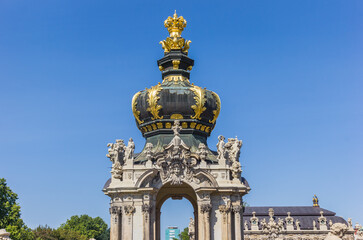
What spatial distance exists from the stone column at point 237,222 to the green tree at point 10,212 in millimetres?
30736

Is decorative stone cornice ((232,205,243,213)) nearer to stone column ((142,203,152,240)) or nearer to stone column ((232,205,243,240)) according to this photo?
stone column ((232,205,243,240))

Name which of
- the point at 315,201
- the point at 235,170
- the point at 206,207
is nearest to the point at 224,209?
the point at 206,207

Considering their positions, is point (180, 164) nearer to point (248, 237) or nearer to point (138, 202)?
point (138, 202)

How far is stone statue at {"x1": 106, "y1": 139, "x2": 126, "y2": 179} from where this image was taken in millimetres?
33719

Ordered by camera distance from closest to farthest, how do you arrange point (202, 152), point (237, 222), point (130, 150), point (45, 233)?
point (237, 222) < point (202, 152) < point (130, 150) < point (45, 233)

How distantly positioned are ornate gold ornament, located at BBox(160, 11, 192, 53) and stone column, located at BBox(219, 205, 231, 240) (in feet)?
39.5

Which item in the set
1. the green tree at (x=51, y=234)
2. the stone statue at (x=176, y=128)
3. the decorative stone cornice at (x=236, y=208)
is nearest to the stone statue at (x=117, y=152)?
the stone statue at (x=176, y=128)

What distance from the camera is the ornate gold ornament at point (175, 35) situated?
38125 mm

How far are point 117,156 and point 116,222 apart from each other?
409cm

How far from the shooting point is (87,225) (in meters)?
120

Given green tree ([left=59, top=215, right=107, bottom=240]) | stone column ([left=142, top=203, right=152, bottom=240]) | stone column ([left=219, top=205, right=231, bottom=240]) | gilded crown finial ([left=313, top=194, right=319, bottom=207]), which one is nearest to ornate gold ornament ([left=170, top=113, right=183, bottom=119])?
stone column ([left=142, top=203, right=152, bottom=240])

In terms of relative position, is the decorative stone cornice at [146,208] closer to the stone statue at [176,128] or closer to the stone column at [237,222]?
the stone statue at [176,128]

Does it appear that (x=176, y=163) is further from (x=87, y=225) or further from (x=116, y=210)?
(x=87, y=225)

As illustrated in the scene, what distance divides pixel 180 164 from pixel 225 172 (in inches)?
116
